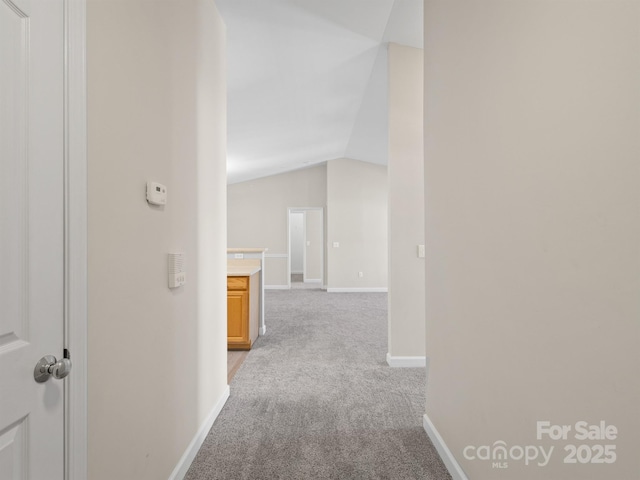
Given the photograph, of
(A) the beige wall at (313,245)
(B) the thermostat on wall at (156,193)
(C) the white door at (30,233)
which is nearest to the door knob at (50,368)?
(C) the white door at (30,233)

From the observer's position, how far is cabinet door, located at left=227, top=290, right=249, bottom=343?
3.72 metres

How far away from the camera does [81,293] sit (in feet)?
3.21

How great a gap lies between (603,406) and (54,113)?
1.52m

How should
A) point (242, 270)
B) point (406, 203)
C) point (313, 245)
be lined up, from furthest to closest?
1. point (313, 245)
2. point (242, 270)
3. point (406, 203)

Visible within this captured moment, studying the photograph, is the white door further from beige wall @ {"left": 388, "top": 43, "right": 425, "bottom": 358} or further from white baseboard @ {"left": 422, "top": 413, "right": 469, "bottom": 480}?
beige wall @ {"left": 388, "top": 43, "right": 425, "bottom": 358}

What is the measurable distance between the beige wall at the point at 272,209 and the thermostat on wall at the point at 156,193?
735 cm

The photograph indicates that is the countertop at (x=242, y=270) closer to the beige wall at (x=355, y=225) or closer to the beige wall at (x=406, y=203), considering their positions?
the beige wall at (x=406, y=203)

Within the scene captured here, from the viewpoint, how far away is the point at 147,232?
1.37 metres

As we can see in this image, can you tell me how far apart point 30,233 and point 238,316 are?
3032 millimetres

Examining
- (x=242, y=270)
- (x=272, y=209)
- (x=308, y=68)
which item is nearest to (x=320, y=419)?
(x=242, y=270)

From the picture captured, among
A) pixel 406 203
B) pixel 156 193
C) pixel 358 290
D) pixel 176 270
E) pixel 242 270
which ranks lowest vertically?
pixel 358 290

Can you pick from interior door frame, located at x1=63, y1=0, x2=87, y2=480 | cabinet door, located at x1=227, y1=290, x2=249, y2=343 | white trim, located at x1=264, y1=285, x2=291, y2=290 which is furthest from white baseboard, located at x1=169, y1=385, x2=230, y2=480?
white trim, located at x1=264, y1=285, x2=291, y2=290

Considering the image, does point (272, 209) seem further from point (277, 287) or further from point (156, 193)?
point (156, 193)

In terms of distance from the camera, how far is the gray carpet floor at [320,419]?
1750mm
